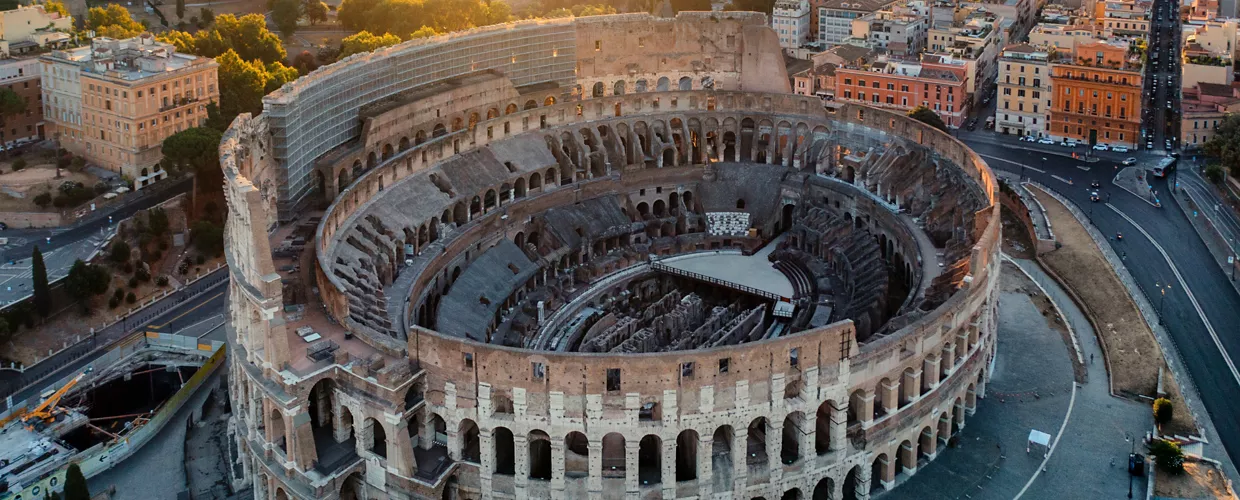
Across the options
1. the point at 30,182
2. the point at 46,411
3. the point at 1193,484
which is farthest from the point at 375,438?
the point at 30,182

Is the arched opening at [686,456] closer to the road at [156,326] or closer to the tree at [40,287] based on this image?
the road at [156,326]

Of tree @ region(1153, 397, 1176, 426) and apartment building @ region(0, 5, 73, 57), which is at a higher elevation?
apartment building @ region(0, 5, 73, 57)

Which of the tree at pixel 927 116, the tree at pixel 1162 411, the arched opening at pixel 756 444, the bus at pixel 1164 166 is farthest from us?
the tree at pixel 927 116

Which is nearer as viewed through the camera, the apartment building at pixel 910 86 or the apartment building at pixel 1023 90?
the apartment building at pixel 1023 90

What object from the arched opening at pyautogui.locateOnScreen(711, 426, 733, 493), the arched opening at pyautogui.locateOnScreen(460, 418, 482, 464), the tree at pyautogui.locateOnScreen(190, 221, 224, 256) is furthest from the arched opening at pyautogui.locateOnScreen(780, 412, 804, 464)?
the tree at pyautogui.locateOnScreen(190, 221, 224, 256)

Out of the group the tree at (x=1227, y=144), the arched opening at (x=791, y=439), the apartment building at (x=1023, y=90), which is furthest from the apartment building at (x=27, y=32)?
the tree at (x=1227, y=144)

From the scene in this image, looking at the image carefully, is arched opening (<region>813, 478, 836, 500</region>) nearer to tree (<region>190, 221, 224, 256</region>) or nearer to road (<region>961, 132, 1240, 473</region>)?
road (<region>961, 132, 1240, 473</region>)

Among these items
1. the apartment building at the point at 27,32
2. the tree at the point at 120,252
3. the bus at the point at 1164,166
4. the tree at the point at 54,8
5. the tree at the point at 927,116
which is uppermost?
the tree at the point at 54,8
